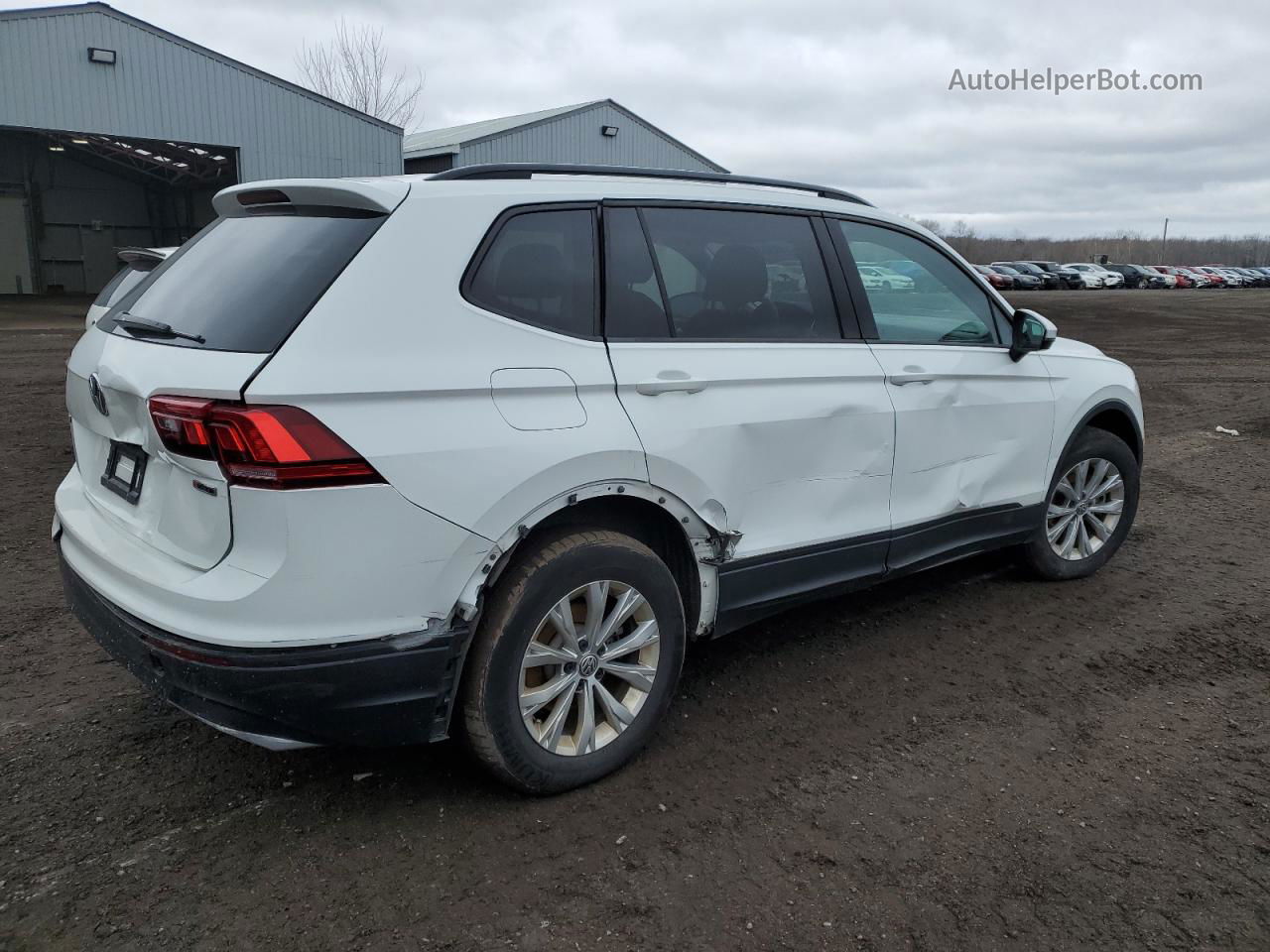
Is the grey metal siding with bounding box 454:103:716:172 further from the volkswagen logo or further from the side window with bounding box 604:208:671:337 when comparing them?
the volkswagen logo

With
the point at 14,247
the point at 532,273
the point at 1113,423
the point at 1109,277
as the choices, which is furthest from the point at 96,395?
the point at 1109,277

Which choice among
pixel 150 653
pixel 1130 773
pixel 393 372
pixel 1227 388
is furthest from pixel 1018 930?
pixel 1227 388

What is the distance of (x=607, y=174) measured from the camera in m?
3.33

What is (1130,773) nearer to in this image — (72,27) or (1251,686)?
(1251,686)

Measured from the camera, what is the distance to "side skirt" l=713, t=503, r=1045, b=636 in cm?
343

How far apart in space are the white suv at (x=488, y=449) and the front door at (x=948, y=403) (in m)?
0.03

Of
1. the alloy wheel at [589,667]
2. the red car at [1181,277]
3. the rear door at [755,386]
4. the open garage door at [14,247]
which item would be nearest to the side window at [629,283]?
the rear door at [755,386]

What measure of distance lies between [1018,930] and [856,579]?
1555 mm

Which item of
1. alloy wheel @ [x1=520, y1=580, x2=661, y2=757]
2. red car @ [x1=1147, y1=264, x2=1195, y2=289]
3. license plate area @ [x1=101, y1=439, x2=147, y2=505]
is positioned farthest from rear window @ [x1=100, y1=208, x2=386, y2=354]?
red car @ [x1=1147, y1=264, x2=1195, y2=289]

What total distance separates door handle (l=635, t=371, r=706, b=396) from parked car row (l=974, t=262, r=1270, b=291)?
4370 centimetres

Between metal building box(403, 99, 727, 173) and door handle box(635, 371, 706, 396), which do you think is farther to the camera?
metal building box(403, 99, 727, 173)

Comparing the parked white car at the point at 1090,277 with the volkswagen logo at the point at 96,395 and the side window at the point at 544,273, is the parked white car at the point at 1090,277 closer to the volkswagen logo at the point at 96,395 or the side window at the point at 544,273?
the side window at the point at 544,273

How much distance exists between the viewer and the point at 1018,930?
2.47 meters

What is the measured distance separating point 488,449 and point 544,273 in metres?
0.64
